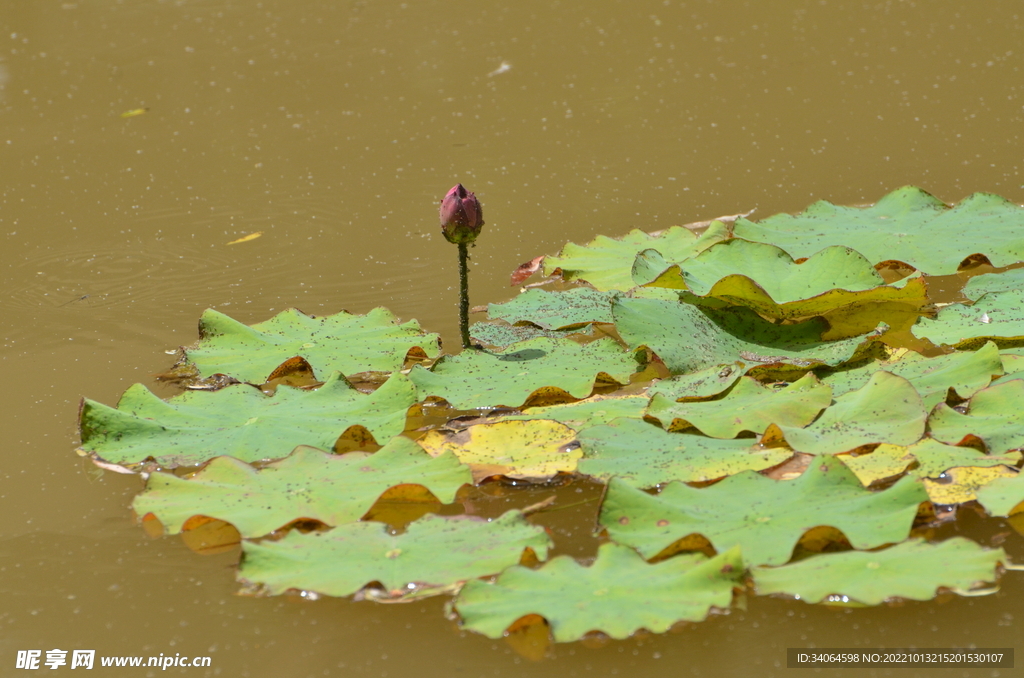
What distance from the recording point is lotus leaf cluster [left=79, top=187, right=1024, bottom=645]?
1.28 m

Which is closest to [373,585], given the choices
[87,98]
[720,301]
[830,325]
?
[720,301]

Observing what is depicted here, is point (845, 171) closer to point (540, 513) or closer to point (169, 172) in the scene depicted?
point (540, 513)

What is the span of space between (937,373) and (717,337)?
37cm

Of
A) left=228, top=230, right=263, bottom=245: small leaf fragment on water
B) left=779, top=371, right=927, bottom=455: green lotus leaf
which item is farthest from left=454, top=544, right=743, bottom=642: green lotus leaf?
left=228, top=230, right=263, bottom=245: small leaf fragment on water

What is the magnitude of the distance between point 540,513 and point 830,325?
2.38 ft

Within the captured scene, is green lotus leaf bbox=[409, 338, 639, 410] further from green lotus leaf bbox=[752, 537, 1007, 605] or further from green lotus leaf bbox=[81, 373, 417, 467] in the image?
green lotus leaf bbox=[752, 537, 1007, 605]

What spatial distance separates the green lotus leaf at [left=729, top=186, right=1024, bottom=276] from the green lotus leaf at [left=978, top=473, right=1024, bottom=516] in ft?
2.30

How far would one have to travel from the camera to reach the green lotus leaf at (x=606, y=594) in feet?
3.89

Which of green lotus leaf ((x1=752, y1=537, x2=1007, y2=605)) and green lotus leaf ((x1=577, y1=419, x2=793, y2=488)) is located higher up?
green lotus leaf ((x1=577, y1=419, x2=793, y2=488))

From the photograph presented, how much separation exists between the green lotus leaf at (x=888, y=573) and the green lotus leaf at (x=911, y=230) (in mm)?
884

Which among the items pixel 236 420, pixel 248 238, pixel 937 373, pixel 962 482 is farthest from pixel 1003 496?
pixel 248 238

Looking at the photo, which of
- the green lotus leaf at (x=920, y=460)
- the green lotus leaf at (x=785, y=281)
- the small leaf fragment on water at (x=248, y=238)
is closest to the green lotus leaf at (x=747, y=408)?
the green lotus leaf at (x=920, y=460)

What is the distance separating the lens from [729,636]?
1.29 meters

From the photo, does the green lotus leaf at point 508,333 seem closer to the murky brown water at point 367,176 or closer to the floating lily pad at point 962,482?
the murky brown water at point 367,176
